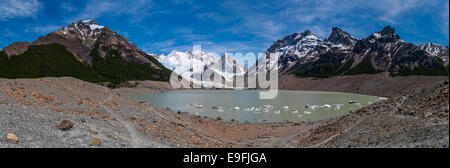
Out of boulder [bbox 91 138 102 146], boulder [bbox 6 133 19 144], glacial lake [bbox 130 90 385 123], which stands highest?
boulder [bbox 6 133 19 144]

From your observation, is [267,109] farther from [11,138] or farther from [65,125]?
[11,138]

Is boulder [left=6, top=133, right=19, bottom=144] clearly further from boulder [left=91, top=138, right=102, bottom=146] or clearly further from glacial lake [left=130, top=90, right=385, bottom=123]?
glacial lake [left=130, top=90, right=385, bottom=123]

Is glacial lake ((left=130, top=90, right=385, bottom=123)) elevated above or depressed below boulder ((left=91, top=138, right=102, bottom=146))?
below

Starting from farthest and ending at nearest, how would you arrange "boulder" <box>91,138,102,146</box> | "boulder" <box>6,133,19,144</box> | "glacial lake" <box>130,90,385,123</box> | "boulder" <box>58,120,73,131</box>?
"glacial lake" <box>130,90,385,123</box> → "boulder" <box>58,120,73,131</box> → "boulder" <box>91,138,102,146</box> → "boulder" <box>6,133,19,144</box>

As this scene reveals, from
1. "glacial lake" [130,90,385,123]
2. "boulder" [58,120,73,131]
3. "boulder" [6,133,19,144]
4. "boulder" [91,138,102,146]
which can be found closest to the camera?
"boulder" [6,133,19,144]

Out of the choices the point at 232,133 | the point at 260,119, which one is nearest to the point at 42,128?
the point at 232,133

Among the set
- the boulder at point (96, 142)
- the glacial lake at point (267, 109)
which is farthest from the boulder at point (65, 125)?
the glacial lake at point (267, 109)

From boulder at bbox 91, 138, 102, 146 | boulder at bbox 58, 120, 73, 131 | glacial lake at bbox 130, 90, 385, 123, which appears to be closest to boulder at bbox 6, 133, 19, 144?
boulder at bbox 58, 120, 73, 131

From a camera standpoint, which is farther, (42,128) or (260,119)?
(260,119)

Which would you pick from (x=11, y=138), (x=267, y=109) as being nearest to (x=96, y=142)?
(x=11, y=138)
